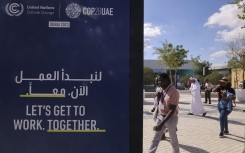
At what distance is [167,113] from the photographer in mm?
5867

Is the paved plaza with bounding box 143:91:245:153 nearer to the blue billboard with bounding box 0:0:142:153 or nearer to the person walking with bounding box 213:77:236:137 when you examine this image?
the person walking with bounding box 213:77:236:137

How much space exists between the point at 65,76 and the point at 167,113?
11.6 ft

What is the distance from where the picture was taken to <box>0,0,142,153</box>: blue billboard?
2.56 metres

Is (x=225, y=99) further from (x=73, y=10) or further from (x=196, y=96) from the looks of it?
(x=73, y=10)

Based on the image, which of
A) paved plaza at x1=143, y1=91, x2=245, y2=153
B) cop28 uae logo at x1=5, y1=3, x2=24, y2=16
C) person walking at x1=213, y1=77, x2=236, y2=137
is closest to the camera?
cop28 uae logo at x1=5, y1=3, x2=24, y2=16

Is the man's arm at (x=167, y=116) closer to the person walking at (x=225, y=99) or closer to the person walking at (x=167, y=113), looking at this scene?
the person walking at (x=167, y=113)

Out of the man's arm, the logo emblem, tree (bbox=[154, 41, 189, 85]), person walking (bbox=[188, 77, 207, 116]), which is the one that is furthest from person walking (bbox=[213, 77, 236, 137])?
tree (bbox=[154, 41, 189, 85])

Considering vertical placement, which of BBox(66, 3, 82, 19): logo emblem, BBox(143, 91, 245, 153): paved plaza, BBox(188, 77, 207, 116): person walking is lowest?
BBox(143, 91, 245, 153): paved plaza

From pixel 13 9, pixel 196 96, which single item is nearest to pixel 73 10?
pixel 13 9

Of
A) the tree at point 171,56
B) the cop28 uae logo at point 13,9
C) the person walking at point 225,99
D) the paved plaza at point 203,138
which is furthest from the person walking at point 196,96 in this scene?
the tree at point 171,56

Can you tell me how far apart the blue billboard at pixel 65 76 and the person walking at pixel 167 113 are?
3.24 metres

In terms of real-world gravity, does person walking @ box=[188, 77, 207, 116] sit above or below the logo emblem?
below

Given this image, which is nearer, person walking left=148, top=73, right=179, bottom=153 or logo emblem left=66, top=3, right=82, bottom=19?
logo emblem left=66, top=3, right=82, bottom=19

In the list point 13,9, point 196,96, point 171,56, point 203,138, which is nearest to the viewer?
point 13,9
